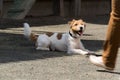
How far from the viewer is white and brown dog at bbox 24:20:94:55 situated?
8094 mm

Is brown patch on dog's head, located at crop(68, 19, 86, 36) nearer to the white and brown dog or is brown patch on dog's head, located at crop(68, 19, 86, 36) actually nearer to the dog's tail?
the white and brown dog

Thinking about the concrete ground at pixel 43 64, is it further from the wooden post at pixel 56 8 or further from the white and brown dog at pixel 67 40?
the wooden post at pixel 56 8

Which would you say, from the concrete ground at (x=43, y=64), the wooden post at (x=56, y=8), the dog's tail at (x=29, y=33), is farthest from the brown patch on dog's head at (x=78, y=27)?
the wooden post at (x=56, y=8)

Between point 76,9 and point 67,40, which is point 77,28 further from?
point 76,9

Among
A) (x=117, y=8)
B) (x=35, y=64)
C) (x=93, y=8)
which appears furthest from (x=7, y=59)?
(x=93, y=8)

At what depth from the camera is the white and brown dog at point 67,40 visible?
809 centimetres

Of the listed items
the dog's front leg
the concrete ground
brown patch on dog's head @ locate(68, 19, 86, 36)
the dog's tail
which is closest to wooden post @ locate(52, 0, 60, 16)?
the concrete ground

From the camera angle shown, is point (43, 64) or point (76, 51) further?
Result: point (76, 51)

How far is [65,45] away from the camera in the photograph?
28.0 feet

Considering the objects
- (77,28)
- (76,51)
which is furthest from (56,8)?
(77,28)

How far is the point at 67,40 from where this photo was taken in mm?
8445

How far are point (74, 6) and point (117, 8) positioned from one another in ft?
45.2

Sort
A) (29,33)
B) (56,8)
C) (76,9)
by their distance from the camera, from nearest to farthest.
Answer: (29,33) < (56,8) < (76,9)

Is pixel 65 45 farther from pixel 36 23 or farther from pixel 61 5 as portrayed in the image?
pixel 61 5
